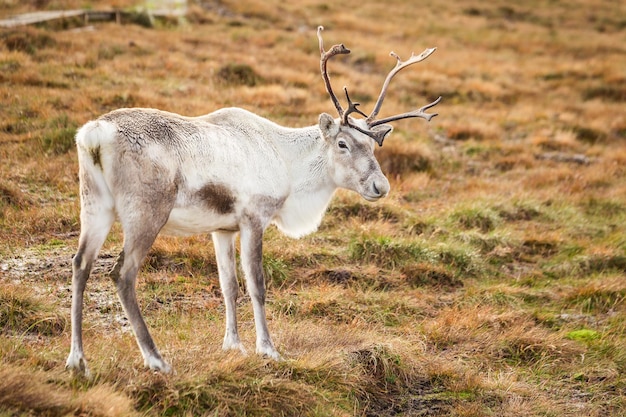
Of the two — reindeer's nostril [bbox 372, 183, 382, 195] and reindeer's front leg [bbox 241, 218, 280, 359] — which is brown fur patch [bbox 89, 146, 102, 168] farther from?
reindeer's nostril [bbox 372, 183, 382, 195]

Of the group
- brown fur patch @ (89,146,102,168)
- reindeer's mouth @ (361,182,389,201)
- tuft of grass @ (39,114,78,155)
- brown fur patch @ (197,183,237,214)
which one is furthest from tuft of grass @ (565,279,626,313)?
tuft of grass @ (39,114,78,155)

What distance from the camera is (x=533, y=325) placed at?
8.21 metres

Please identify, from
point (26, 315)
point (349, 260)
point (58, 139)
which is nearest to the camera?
point (26, 315)

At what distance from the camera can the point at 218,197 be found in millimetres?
5918

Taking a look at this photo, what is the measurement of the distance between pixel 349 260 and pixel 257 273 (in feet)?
9.67

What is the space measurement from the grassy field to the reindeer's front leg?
33 centimetres

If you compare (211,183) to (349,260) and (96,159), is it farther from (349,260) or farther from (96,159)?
(349,260)

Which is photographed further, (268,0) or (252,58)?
(268,0)

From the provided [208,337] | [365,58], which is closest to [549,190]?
[208,337]

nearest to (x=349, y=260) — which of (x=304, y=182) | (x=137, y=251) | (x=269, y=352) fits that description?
(x=304, y=182)

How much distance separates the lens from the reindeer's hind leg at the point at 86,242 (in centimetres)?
522

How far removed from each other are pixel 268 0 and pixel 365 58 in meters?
9.04

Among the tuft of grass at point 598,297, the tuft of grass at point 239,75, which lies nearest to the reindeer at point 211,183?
the tuft of grass at point 598,297

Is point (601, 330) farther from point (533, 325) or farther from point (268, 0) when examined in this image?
point (268, 0)
